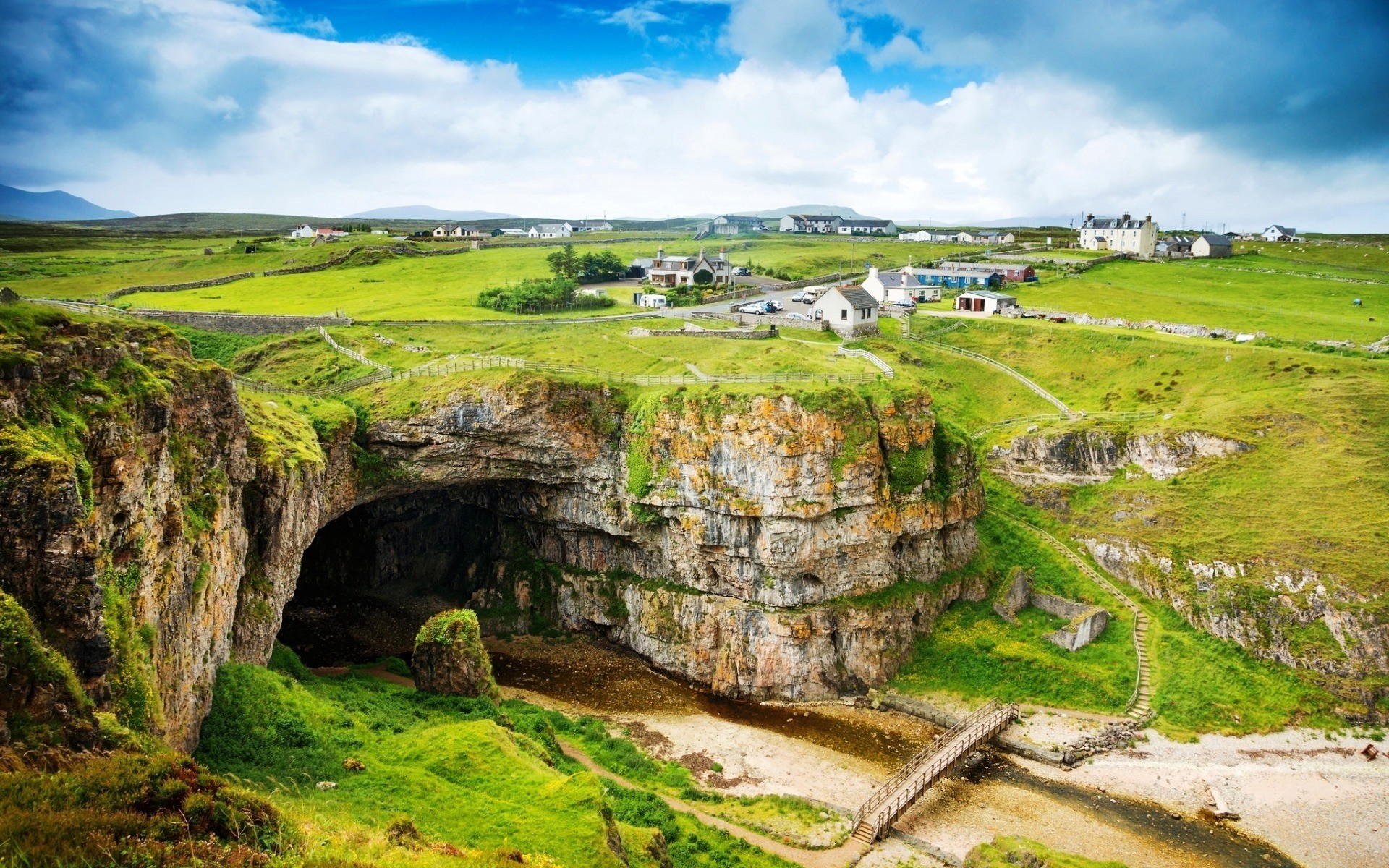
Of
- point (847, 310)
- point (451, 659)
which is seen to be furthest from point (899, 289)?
point (451, 659)

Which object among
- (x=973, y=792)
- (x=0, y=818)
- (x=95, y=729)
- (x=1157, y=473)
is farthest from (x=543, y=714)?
(x=1157, y=473)

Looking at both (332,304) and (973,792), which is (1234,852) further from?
(332,304)

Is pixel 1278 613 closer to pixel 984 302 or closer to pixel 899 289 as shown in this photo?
pixel 984 302

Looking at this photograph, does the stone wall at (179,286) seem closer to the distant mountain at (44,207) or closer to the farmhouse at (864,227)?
the distant mountain at (44,207)

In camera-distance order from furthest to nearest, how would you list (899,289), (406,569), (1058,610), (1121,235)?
(1121,235), (899,289), (406,569), (1058,610)

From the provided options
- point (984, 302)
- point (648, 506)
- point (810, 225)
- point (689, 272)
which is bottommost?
point (648, 506)

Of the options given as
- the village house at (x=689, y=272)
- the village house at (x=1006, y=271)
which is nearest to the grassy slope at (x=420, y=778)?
the village house at (x=689, y=272)

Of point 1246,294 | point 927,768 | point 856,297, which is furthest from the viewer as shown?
point 1246,294
